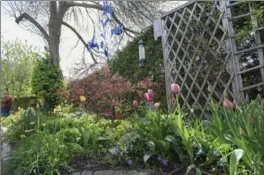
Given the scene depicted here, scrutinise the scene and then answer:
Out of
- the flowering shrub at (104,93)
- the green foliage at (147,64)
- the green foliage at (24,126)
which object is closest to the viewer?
the green foliage at (24,126)

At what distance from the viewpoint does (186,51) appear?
438cm

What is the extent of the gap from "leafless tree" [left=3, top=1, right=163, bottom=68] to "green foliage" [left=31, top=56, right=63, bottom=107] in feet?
2.24

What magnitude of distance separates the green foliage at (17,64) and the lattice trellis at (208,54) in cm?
661

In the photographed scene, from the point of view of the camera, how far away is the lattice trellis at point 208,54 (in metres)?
3.78

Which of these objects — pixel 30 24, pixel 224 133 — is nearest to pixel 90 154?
pixel 224 133

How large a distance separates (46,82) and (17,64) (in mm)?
5037

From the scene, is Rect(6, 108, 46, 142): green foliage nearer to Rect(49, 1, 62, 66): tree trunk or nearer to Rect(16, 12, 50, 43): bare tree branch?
Rect(49, 1, 62, 66): tree trunk

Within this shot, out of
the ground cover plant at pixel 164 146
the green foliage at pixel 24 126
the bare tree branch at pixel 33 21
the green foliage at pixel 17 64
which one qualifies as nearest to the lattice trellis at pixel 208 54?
the ground cover plant at pixel 164 146

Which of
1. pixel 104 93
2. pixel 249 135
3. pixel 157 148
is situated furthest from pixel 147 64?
pixel 249 135

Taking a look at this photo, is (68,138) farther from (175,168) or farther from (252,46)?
(252,46)

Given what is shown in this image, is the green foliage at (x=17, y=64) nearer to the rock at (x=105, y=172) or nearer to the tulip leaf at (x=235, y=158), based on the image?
the rock at (x=105, y=172)

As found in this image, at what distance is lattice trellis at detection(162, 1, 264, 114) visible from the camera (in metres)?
3.78

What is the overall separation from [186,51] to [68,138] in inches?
95.3

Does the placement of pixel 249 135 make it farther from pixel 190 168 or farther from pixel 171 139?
pixel 171 139
